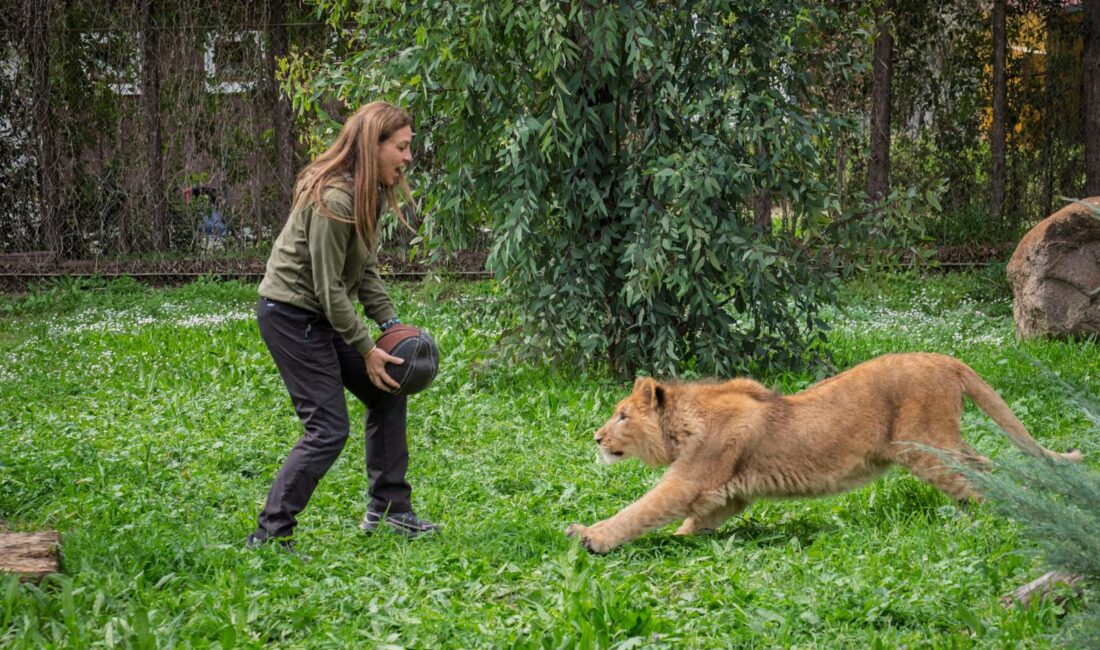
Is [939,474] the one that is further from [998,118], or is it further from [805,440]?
[998,118]

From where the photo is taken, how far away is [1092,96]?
14883 millimetres

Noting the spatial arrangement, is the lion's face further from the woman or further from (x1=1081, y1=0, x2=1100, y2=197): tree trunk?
(x1=1081, y1=0, x2=1100, y2=197): tree trunk

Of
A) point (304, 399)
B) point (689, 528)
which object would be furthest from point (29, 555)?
point (689, 528)

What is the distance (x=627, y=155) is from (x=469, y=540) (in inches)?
166

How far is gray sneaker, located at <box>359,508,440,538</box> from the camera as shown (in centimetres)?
557

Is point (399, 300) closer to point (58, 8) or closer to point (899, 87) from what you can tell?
point (58, 8)

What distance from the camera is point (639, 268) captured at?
8109mm

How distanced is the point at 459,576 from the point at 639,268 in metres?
3.61

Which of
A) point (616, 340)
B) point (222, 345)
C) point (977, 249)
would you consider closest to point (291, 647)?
point (616, 340)

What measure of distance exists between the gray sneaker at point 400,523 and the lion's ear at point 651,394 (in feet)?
3.78

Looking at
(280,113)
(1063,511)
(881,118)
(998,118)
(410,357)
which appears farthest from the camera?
(998,118)

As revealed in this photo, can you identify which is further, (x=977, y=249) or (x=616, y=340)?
(x=977, y=249)

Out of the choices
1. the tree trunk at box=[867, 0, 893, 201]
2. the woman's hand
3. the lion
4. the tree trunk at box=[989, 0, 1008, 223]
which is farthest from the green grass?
the tree trunk at box=[989, 0, 1008, 223]

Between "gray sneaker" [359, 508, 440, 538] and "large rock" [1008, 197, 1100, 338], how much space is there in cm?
704
